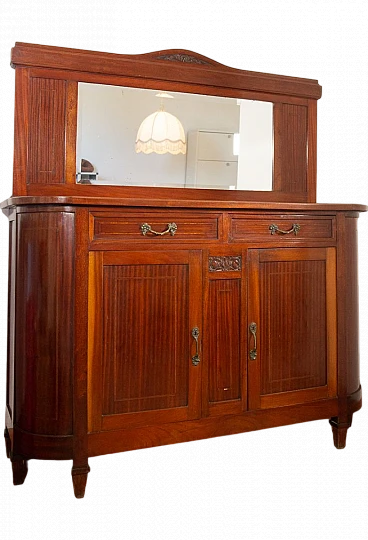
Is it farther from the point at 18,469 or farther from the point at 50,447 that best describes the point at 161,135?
the point at 18,469

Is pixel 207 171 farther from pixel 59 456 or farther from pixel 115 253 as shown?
pixel 59 456

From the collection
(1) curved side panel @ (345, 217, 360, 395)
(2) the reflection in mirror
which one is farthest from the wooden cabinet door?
(1) curved side panel @ (345, 217, 360, 395)

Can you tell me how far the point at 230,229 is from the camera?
2.45m

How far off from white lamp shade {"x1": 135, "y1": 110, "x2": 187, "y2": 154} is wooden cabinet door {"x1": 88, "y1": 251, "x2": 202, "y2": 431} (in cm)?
71

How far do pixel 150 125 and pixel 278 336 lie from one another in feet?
3.86

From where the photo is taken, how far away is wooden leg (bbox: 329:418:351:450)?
8.80 feet

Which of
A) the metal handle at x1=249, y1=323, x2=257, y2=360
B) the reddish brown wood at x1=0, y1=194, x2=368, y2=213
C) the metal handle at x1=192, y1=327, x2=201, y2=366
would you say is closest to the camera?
the reddish brown wood at x1=0, y1=194, x2=368, y2=213

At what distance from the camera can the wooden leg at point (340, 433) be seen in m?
2.68

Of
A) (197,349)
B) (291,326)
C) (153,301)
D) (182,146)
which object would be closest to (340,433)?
(291,326)

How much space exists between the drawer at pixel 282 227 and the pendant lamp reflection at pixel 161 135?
60cm

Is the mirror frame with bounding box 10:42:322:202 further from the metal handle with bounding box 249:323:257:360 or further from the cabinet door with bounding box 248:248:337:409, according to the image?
the metal handle with bounding box 249:323:257:360

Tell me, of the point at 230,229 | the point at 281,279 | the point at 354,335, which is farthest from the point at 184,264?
Result: the point at 354,335

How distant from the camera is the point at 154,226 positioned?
7.60 ft

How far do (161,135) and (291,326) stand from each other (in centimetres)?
111
